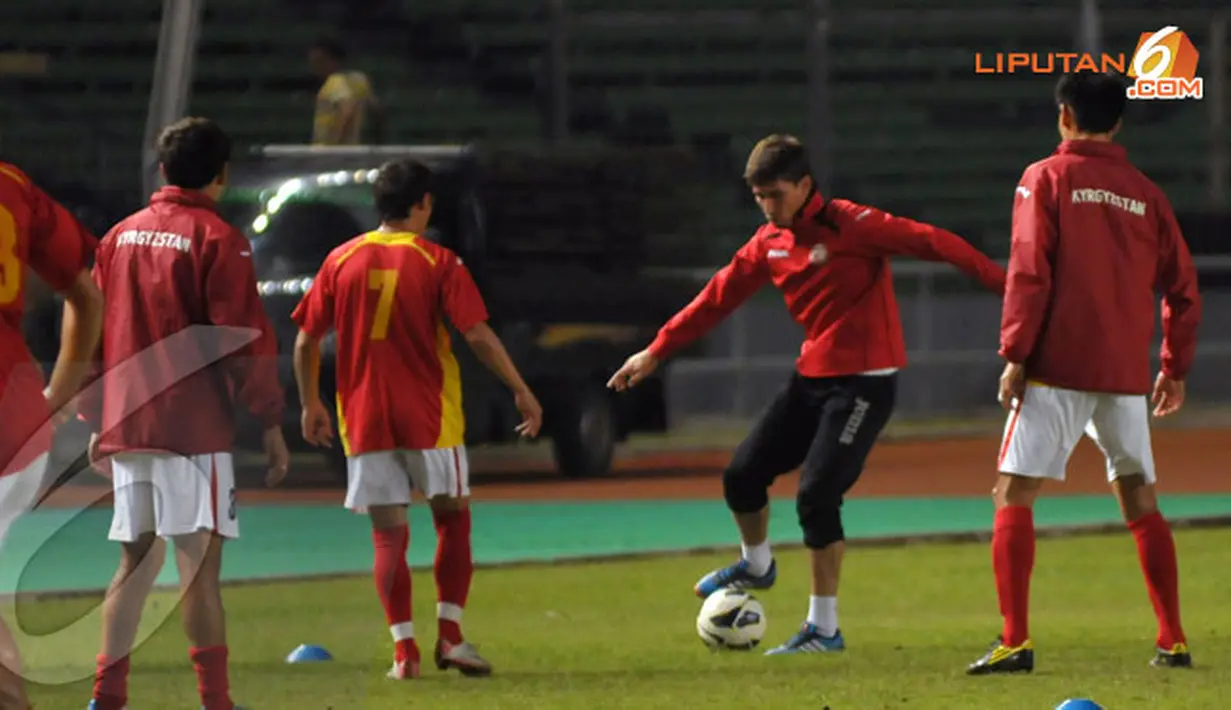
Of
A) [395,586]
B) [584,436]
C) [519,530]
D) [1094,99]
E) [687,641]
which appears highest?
[1094,99]

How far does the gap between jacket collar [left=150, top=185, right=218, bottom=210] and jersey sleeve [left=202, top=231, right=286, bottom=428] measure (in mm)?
175

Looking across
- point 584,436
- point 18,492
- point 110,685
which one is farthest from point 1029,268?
point 584,436

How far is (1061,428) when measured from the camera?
810 cm

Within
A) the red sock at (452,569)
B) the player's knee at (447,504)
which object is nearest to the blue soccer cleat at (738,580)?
the red sock at (452,569)

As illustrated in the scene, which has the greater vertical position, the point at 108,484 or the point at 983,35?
the point at 983,35

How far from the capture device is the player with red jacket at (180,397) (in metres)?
6.77

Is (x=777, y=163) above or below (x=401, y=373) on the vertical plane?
above

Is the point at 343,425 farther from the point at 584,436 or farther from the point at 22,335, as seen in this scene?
the point at 584,436

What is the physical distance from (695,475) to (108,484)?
12.5m

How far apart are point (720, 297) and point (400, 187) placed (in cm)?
150

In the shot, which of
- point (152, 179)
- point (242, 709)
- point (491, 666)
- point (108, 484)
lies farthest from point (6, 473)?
point (152, 179)

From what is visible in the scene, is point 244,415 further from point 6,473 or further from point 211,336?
point 6,473

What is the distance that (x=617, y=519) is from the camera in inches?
614

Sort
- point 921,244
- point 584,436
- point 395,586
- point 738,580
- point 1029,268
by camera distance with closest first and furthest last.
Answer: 1. point 1029,268
2. point 395,586
3. point 921,244
4. point 738,580
5. point 584,436
